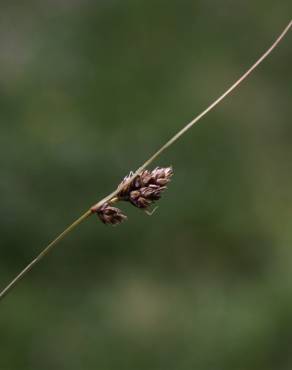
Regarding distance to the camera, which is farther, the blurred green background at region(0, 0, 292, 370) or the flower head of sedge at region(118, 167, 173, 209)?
the blurred green background at region(0, 0, 292, 370)

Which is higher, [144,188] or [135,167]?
[135,167]

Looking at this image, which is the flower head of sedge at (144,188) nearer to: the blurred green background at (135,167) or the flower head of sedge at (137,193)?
the flower head of sedge at (137,193)

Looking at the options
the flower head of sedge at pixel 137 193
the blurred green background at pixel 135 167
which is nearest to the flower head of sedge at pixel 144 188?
the flower head of sedge at pixel 137 193

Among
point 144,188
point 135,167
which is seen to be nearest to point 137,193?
point 144,188

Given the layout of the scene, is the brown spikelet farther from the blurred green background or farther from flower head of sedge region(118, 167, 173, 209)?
the blurred green background

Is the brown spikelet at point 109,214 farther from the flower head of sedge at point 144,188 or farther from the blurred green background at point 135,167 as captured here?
the blurred green background at point 135,167

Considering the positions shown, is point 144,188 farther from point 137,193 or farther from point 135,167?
point 135,167

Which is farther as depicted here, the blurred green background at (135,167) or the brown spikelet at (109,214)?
the blurred green background at (135,167)

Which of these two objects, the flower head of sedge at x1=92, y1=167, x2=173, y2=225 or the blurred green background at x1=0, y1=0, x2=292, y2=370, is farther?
the blurred green background at x1=0, y1=0, x2=292, y2=370

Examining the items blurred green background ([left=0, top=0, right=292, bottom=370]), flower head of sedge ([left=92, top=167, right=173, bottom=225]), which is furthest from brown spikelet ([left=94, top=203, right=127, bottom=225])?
blurred green background ([left=0, top=0, right=292, bottom=370])
